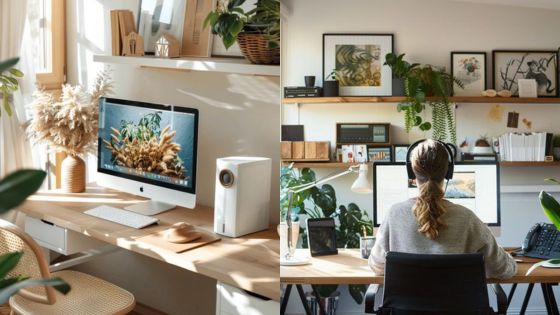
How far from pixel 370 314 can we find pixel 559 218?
35 centimetres

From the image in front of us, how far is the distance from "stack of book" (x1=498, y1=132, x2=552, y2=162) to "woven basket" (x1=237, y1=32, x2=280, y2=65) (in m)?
0.75

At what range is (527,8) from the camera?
1033 millimetres

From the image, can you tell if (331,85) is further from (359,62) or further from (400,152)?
(400,152)

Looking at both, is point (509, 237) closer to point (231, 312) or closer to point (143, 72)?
point (231, 312)

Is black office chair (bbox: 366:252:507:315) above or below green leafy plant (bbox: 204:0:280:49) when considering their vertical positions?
below

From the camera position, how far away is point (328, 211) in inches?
45.1

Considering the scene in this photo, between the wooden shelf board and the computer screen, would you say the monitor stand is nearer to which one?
the computer screen

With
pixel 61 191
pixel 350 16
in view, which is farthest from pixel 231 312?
pixel 350 16

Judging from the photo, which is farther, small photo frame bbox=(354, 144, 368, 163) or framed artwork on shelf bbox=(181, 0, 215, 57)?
framed artwork on shelf bbox=(181, 0, 215, 57)

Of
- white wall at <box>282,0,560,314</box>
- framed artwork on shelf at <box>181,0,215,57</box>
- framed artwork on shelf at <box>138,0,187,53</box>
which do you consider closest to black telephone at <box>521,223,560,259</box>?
white wall at <box>282,0,560,314</box>

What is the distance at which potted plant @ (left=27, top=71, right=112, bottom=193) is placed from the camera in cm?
174

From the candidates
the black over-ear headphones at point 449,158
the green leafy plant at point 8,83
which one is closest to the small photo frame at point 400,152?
the black over-ear headphones at point 449,158

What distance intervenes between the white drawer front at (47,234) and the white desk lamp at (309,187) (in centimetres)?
89

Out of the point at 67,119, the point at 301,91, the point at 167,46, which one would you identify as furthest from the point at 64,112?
the point at 301,91
